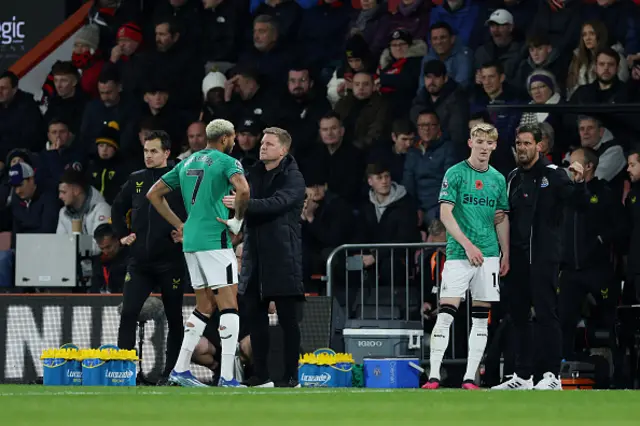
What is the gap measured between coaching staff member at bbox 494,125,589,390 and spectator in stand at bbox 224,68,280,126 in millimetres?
5649

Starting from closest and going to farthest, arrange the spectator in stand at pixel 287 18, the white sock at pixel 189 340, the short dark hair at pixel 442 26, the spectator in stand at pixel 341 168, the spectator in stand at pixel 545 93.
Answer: the white sock at pixel 189 340 < the spectator in stand at pixel 545 93 < the spectator in stand at pixel 341 168 < the short dark hair at pixel 442 26 < the spectator in stand at pixel 287 18

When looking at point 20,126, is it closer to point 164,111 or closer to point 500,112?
point 164,111

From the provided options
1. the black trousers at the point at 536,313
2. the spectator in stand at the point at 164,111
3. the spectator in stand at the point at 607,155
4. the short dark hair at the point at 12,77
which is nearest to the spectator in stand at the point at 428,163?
the spectator in stand at the point at 607,155

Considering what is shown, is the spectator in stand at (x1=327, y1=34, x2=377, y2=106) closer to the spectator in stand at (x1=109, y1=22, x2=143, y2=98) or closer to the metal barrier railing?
the spectator in stand at (x1=109, y1=22, x2=143, y2=98)

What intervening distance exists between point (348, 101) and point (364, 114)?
16.2 inches

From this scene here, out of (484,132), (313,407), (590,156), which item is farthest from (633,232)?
(313,407)

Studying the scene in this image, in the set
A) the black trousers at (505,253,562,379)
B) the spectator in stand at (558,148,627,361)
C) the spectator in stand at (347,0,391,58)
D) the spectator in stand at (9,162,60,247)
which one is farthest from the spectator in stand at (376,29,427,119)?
the black trousers at (505,253,562,379)

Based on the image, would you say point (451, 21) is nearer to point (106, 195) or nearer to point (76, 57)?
point (106, 195)

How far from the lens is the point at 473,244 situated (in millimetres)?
11914

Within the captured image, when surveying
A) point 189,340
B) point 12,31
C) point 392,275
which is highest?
point 12,31

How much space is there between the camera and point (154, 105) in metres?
18.3

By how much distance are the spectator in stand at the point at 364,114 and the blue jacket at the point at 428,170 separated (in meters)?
0.86

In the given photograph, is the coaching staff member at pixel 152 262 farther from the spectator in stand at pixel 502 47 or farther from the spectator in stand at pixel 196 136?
the spectator in stand at pixel 502 47

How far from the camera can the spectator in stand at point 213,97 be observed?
1780cm
